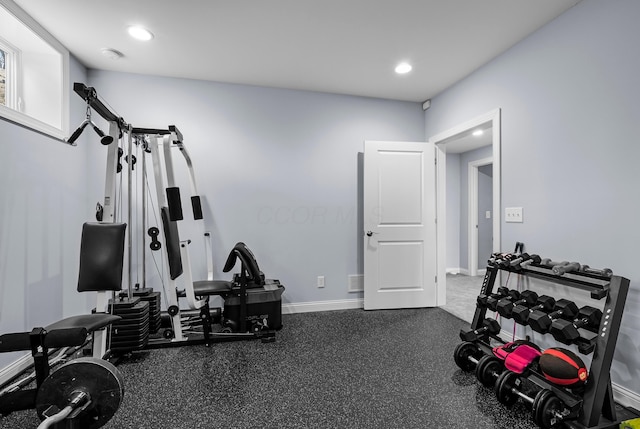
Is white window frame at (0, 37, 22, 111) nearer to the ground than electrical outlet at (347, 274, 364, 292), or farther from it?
farther from it

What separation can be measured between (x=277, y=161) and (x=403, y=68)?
159 centimetres

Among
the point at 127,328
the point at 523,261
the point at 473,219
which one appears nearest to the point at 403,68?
the point at 523,261

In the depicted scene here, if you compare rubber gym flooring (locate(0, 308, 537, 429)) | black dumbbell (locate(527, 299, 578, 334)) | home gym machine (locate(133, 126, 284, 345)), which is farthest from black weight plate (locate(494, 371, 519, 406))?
home gym machine (locate(133, 126, 284, 345))

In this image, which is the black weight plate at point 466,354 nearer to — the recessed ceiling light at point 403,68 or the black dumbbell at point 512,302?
the black dumbbell at point 512,302

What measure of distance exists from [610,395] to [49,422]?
2.42 metres

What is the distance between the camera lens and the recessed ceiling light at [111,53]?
2.63 meters

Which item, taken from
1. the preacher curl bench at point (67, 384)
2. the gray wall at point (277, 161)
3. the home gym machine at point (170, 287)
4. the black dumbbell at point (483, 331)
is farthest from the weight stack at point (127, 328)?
the black dumbbell at point (483, 331)

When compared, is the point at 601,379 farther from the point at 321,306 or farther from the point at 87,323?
the point at 87,323

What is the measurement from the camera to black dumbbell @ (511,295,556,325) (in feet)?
6.06

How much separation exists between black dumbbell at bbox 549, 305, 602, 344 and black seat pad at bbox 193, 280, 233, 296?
231cm

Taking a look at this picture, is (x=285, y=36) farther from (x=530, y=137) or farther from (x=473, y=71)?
(x=530, y=137)

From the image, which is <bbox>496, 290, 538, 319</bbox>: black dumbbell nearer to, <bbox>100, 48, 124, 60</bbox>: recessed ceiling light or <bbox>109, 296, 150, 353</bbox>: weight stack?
<bbox>109, 296, 150, 353</bbox>: weight stack

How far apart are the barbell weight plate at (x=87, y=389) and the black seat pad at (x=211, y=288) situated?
1.38m

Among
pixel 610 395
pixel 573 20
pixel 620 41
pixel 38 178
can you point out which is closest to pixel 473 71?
pixel 573 20
